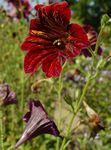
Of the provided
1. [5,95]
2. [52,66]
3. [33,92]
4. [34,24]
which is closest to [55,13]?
[34,24]

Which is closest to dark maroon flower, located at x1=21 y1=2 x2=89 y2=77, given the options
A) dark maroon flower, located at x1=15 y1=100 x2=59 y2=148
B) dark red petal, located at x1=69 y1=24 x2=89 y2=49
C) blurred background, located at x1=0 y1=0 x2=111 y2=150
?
dark red petal, located at x1=69 y1=24 x2=89 y2=49

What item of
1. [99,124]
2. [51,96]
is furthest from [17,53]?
[99,124]

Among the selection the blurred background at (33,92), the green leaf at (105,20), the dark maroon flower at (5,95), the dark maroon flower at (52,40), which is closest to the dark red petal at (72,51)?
the dark maroon flower at (52,40)

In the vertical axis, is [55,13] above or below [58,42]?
above

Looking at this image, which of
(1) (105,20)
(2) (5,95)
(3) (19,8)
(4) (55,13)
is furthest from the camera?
(3) (19,8)

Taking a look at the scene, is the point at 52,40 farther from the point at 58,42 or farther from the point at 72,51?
the point at 72,51

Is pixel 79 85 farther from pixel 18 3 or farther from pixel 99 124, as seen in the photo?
pixel 99 124
